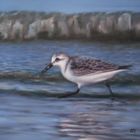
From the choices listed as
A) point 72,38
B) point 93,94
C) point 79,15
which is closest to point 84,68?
point 93,94

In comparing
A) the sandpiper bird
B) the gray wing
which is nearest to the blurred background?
the sandpiper bird

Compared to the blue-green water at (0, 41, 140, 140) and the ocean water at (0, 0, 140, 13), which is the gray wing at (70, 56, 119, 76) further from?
the ocean water at (0, 0, 140, 13)

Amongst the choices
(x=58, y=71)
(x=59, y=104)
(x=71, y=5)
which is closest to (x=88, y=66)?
(x=59, y=104)

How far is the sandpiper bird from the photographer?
8.43 metres

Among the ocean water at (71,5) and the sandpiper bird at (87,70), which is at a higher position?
the sandpiper bird at (87,70)

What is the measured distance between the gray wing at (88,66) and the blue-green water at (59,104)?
24 centimetres

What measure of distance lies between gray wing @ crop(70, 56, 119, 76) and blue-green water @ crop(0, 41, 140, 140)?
0.78 feet

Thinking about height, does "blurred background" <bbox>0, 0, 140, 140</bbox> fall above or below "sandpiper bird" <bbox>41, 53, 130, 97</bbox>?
below

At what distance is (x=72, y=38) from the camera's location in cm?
1439

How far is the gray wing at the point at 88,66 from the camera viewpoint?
845 cm

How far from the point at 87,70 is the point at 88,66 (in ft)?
0.15

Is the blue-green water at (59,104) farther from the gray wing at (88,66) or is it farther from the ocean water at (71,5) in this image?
the ocean water at (71,5)

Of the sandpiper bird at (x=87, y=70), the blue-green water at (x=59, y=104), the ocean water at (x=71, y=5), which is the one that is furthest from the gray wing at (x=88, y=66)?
the ocean water at (x=71, y=5)

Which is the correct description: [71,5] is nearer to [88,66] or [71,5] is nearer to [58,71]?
[58,71]
